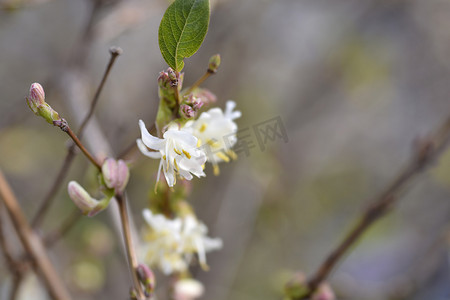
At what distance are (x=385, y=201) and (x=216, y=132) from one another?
1.57ft

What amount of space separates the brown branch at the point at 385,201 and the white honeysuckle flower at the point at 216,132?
0.38 metres

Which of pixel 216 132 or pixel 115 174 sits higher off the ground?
pixel 216 132

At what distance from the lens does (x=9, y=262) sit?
1029 millimetres

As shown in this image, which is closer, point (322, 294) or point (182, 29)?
point (182, 29)

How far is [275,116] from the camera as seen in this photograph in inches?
110

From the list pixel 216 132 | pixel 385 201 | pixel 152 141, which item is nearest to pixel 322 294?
pixel 385 201

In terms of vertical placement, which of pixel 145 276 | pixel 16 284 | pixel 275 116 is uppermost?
pixel 275 116

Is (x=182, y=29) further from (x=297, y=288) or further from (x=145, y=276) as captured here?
(x=297, y=288)

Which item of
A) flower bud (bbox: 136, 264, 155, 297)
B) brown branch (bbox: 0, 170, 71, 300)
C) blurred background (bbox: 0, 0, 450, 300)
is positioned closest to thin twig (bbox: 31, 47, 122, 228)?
brown branch (bbox: 0, 170, 71, 300)

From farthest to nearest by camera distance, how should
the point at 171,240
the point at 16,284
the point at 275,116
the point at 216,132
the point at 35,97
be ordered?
1. the point at 275,116
2. the point at 16,284
3. the point at 171,240
4. the point at 216,132
5. the point at 35,97

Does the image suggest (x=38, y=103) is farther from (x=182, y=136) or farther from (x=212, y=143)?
(x=212, y=143)

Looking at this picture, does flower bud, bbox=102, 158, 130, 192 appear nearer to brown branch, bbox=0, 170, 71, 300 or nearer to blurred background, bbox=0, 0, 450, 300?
brown branch, bbox=0, 170, 71, 300

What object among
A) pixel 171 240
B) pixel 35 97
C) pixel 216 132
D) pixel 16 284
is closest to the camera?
pixel 35 97

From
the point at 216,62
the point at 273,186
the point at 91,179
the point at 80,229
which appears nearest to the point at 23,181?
the point at 80,229
